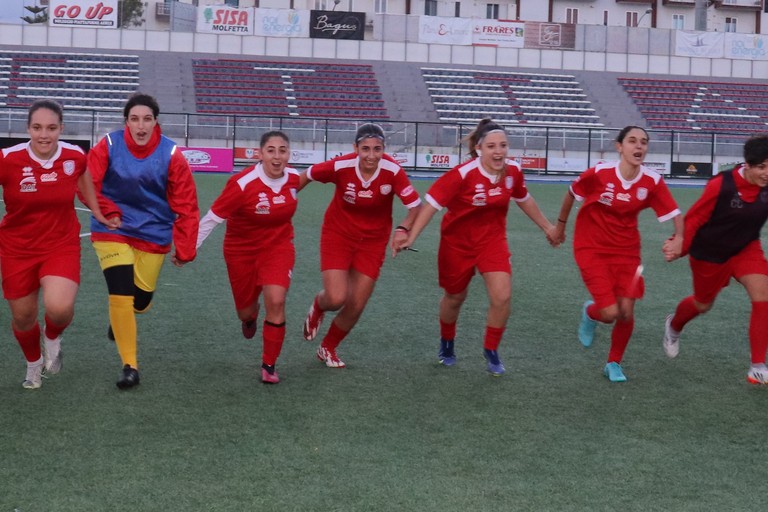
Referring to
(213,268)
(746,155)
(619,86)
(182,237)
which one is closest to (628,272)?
(746,155)

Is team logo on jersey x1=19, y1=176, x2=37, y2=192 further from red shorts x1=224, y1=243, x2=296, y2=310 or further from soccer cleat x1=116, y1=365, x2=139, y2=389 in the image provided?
red shorts x1=224, y1=243, x2=296, y2=310

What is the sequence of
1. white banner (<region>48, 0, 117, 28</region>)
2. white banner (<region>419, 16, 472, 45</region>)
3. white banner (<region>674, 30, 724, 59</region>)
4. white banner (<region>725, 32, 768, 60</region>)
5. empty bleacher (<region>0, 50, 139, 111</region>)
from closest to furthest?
empty bleacher (<region>0, 50, 139, 111</region>) → white banner (<region>48, 0, 117, 28</region>) → white banner (<region>419, 16, 472, 45</region>) → white banner (<region>674, 30, 724, 59</region>) → white banner (<region>725, 32, 768, 60</region>)

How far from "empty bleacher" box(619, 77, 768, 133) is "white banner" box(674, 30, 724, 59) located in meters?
1.91

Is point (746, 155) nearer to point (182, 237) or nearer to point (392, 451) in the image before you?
point (392, 451)

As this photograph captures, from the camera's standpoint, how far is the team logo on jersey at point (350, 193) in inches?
265

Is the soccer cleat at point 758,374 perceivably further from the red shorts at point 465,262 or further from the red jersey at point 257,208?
the red jersey at point 257,208

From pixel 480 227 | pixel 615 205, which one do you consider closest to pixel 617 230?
pixel 615 205

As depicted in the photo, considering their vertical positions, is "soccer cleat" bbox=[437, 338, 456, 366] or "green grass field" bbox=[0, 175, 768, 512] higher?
"soccer cleat" bbox=[437, 338, 456, 366]

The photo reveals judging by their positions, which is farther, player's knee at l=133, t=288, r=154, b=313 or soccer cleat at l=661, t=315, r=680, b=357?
soccer cleat at l=661, t=315, r=680, b=357

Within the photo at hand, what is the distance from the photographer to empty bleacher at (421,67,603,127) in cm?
4297

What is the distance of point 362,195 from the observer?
6723mm

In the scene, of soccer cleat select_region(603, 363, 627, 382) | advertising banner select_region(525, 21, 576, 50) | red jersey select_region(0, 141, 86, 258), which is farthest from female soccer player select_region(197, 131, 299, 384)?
advertising banner select_region(525, 21, 576, 50)

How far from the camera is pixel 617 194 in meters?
6.47

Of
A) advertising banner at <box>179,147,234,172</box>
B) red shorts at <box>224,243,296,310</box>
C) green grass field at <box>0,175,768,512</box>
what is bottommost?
green grass field at <box>0,175,768,512</box>
